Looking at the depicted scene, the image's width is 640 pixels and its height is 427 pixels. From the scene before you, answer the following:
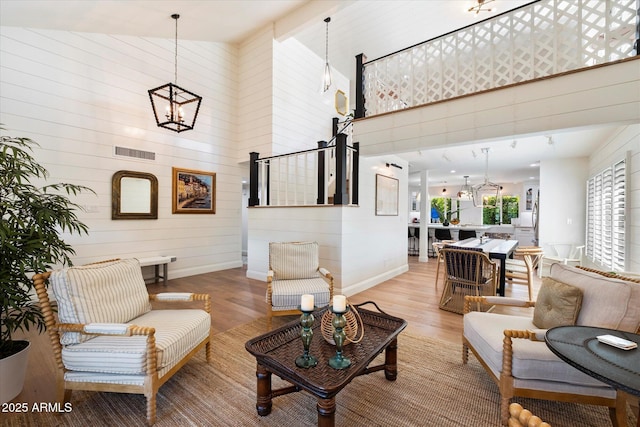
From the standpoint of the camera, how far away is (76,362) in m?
1.79

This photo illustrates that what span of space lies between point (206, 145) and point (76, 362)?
15.6 feet

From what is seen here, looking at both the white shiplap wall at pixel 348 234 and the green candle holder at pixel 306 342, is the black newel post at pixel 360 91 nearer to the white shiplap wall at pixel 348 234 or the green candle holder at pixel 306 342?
the white shiplap wall at pixel 348 234

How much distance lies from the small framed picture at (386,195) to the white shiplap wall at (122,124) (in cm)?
324

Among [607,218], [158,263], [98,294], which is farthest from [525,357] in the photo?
[158,263]

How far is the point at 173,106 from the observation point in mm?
4168

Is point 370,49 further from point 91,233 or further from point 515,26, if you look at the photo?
point 91,233

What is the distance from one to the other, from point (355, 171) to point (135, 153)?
12.5ft

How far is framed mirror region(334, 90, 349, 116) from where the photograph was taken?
292 inches

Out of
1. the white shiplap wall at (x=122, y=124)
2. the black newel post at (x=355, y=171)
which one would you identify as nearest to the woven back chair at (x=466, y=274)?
the black newel post at (x=355, y=171)

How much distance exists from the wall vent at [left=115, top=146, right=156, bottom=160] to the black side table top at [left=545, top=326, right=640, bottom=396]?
5814 mm

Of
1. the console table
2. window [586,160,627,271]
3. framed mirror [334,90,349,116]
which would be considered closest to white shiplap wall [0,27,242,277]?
the console table

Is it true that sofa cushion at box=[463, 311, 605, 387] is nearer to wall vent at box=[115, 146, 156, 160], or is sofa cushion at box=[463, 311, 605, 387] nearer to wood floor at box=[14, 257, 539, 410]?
wood floor at box=[14, 257, 539, 410]

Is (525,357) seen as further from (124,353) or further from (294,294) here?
(124,353)

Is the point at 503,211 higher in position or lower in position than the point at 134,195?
lower
